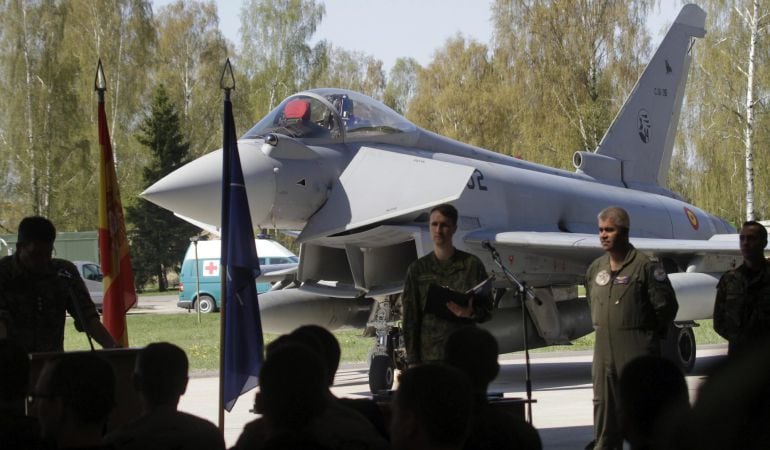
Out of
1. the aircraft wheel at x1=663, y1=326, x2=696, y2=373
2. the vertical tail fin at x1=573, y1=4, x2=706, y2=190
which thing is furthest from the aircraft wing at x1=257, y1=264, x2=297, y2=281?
the aircraft wheel at x1=663, y1=326, x2=696, y2=373

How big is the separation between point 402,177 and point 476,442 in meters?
8.61

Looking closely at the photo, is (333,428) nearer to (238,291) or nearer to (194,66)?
(238,291)

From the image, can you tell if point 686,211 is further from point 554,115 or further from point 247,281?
point 554,115

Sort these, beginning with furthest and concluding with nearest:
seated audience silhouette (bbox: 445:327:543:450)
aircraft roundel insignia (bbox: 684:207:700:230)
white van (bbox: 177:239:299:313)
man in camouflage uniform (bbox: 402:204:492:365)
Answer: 1. white van (bbox: 177:239:299:313)
2. aircraft roundel insignia (bbox: 684:207:700:230)
3. man in camouflage uniform (bbox: 402:204:492:365)
4. seated audience silhouette (bbox: 445:327:543:450)

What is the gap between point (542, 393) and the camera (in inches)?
490

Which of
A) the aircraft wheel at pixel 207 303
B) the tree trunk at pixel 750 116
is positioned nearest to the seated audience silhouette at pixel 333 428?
the aircraft wheel at pixel 207 303

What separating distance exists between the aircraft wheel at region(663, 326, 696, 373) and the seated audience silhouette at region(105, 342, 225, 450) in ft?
35.3

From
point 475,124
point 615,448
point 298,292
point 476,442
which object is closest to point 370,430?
point 476,442

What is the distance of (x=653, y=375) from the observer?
2957 millimetres

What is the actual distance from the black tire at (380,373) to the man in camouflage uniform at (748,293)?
17.9 feet

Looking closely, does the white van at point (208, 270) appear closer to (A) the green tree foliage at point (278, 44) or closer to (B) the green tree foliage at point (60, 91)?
(B) the green tree foliage at point (60, 91)

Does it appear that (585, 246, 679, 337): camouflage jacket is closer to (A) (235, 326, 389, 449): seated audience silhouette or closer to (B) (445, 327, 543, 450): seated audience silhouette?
(B) (445, 327, 543, 450): seated audience silhouette

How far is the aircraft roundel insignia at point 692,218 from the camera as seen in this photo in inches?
637

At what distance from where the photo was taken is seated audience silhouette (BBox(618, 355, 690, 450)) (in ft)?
9.35
